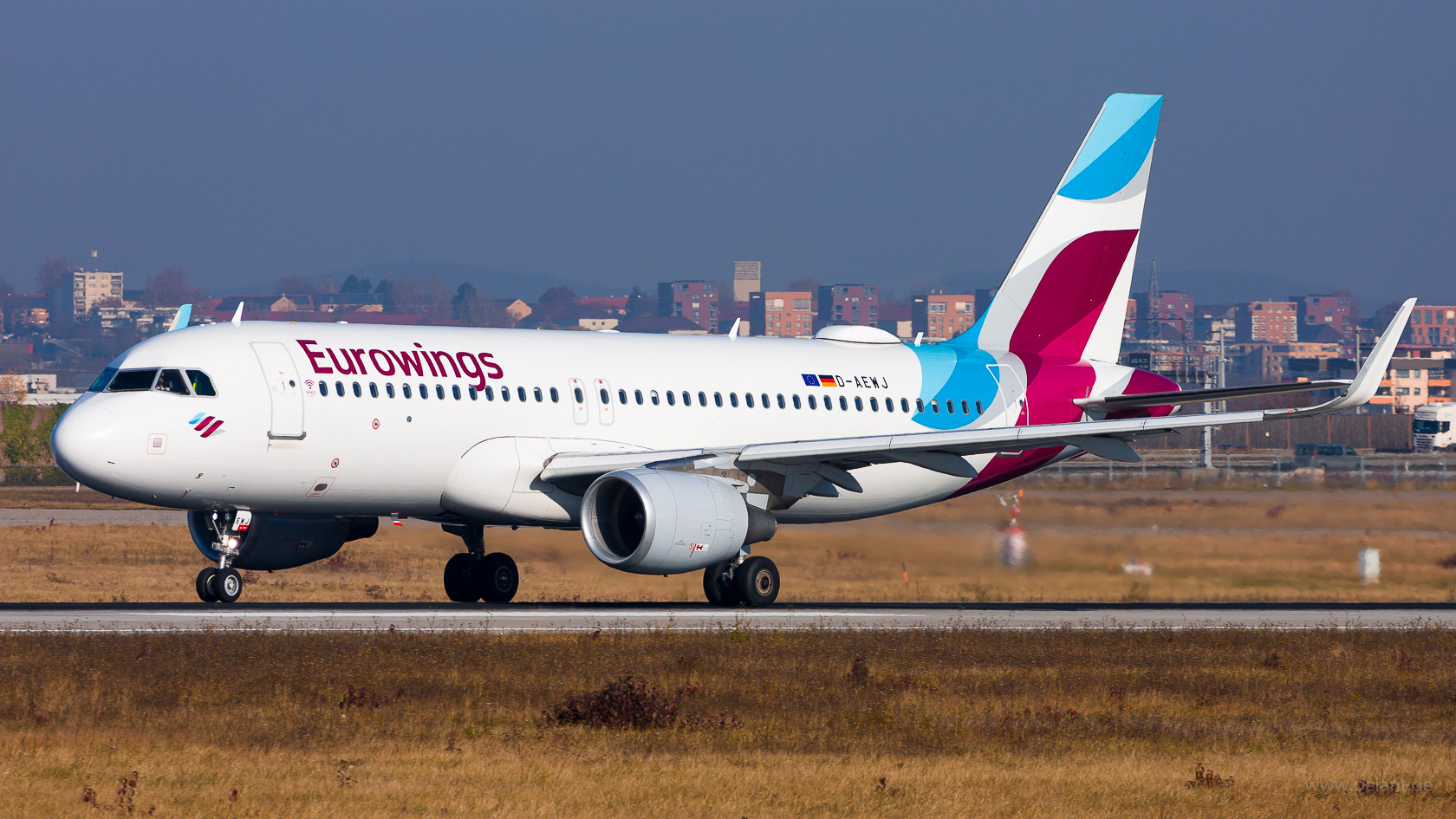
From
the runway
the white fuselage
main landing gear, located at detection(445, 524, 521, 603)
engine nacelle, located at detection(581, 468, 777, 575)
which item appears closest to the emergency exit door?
the white fuselage

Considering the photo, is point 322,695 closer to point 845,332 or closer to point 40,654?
point 40,654

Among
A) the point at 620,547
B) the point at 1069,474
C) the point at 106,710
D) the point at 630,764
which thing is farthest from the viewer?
the point at 1069,474

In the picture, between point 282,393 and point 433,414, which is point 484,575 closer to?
point 433,414

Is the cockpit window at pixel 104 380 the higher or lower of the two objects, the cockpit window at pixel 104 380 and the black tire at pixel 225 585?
the higher

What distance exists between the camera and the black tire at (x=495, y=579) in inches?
1197

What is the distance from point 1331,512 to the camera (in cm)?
3359

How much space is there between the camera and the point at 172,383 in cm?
2475

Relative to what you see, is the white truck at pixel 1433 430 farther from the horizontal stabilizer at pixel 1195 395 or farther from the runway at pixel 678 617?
the runway at pixel 678 617

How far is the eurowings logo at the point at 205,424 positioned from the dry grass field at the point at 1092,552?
254 inches

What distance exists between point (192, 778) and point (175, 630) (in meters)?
8.92

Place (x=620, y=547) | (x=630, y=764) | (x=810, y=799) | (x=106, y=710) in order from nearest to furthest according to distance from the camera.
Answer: (x=810, y=799) → (x=630, y=764) → (x=106, y=710) → (x=620, y=547)

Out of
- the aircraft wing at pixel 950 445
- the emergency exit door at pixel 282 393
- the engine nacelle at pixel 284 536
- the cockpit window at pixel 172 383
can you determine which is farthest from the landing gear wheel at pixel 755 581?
the cockpit window at pixel 172 383

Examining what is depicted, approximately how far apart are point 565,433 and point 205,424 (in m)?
5.57

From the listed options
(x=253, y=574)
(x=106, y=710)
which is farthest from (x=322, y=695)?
(x=253, y=574)
